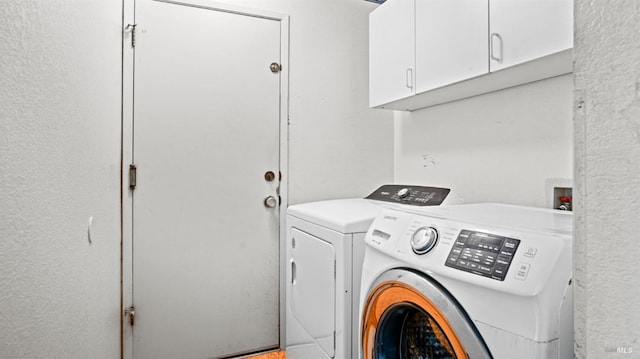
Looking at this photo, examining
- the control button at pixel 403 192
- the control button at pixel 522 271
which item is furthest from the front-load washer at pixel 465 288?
the control button at pixel 403 192

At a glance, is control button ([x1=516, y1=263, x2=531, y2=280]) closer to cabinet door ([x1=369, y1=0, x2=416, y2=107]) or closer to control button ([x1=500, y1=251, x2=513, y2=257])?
control button ([x1=500, y1=251, x2=513, y2=257])

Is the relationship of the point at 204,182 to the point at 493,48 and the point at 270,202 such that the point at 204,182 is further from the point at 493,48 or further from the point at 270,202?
the point at 493,48

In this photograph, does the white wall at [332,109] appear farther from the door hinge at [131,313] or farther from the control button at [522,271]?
the control button at [522,271]

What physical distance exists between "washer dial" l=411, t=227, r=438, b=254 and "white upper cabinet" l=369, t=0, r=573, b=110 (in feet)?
2.40

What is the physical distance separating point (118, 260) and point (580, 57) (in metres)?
2.00

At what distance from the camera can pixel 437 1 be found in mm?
1574

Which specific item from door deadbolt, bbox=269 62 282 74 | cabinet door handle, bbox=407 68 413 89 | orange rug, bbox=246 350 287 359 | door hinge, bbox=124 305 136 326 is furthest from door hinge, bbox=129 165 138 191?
cabinet door handle, bbox=407 68 413 89

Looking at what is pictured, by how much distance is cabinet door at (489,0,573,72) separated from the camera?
1.10 meters

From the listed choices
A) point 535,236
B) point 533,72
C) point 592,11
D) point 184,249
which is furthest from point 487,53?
point 184,249

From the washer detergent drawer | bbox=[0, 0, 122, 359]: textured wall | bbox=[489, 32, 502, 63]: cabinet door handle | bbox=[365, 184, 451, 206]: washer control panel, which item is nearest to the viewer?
bbox=[0, 0, 122, 359]: textured wall

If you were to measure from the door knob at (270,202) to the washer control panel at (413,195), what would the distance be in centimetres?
61

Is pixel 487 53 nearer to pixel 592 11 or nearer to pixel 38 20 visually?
pixel 592 11

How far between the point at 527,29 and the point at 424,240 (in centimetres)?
84

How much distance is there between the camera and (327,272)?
1.45 m
